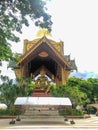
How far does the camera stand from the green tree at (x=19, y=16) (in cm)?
809

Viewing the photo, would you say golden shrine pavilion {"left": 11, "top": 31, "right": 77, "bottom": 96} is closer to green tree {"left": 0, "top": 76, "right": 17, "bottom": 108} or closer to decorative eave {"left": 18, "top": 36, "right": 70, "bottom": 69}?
decorative eave {"left": 18, "top": 36, "right": 70, "bottom": 69}

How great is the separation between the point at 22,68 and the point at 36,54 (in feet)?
6.03

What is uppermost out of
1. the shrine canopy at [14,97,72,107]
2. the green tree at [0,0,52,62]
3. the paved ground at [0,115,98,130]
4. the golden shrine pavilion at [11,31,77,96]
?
the golden shrine pavilion at [11,31,77,96]

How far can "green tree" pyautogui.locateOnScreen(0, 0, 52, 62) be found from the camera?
318 inches

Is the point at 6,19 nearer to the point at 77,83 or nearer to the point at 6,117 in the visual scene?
the point at 6,117

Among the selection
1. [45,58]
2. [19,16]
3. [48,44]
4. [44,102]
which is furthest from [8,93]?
[19,16]

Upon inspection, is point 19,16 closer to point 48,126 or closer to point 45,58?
point 48,126

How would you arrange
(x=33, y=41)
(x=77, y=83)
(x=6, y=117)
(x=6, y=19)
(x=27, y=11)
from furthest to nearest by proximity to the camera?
(x=77, y=83), (x=33, y=41), (x=6, y=117), (x=6, y=19), (x=27, y=11)

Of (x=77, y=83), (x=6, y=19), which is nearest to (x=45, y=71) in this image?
(x=6, y=19)

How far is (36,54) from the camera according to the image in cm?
2633

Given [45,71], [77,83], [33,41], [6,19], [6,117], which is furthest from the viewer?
[77,83]

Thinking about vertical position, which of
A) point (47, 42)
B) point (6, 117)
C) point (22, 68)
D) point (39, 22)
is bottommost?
point (6, 117)

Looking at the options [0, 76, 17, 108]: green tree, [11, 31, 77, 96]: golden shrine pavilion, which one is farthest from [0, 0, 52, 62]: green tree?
[0, 76, 17, 108]: green tree

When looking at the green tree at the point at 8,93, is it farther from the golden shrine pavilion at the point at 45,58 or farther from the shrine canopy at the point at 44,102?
the shrine canopy at the point at 44,102
